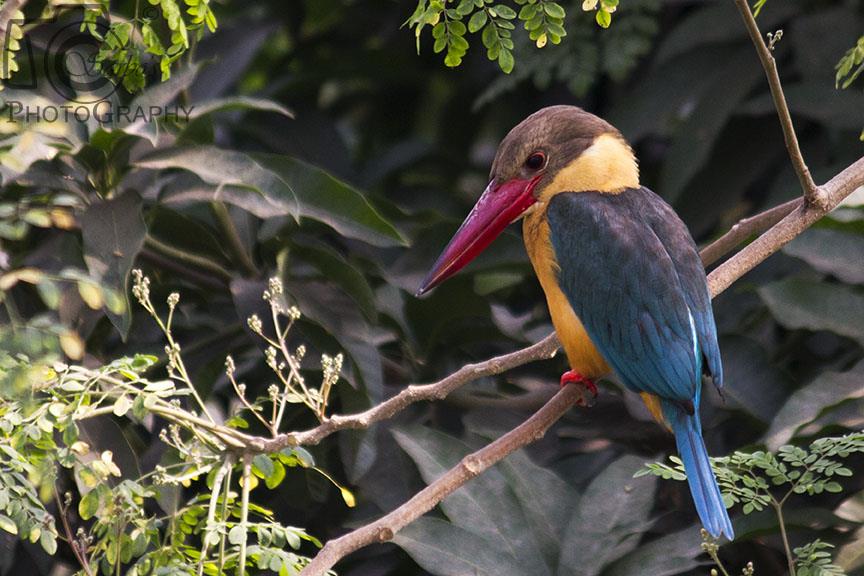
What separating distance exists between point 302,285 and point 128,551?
98 cm

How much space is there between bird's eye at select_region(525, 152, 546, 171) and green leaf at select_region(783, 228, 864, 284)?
0.58m

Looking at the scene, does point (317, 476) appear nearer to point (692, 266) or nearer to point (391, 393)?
point (391, 393)

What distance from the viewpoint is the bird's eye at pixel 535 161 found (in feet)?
8.13

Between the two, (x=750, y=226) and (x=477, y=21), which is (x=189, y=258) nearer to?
(x=477, y=21)

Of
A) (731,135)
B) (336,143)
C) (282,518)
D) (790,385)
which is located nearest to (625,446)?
(790,385)

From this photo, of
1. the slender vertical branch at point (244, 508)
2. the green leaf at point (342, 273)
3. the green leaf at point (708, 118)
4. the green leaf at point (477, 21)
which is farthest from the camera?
the green leaf at point (708, 118)

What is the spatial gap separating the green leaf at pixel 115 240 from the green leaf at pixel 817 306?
4.41 ft

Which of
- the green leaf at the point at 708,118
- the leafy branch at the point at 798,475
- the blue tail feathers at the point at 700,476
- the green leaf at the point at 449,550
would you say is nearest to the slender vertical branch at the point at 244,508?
the green leaf at the point at 449,550

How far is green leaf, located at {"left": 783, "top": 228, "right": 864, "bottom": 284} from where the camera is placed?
8.45 feet

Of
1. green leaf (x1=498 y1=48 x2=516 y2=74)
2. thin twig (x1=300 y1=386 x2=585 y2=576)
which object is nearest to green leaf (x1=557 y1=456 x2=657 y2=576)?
thin twig (x1=300 y1=386 x2=585 y2=576)

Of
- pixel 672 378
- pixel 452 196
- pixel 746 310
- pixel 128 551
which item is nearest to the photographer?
pixel 128 551

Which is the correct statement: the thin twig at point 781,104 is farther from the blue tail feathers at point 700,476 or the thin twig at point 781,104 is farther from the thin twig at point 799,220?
the blue tail feathers at point 700,476

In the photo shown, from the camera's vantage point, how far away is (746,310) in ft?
9.51

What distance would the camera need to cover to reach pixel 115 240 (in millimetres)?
2361
